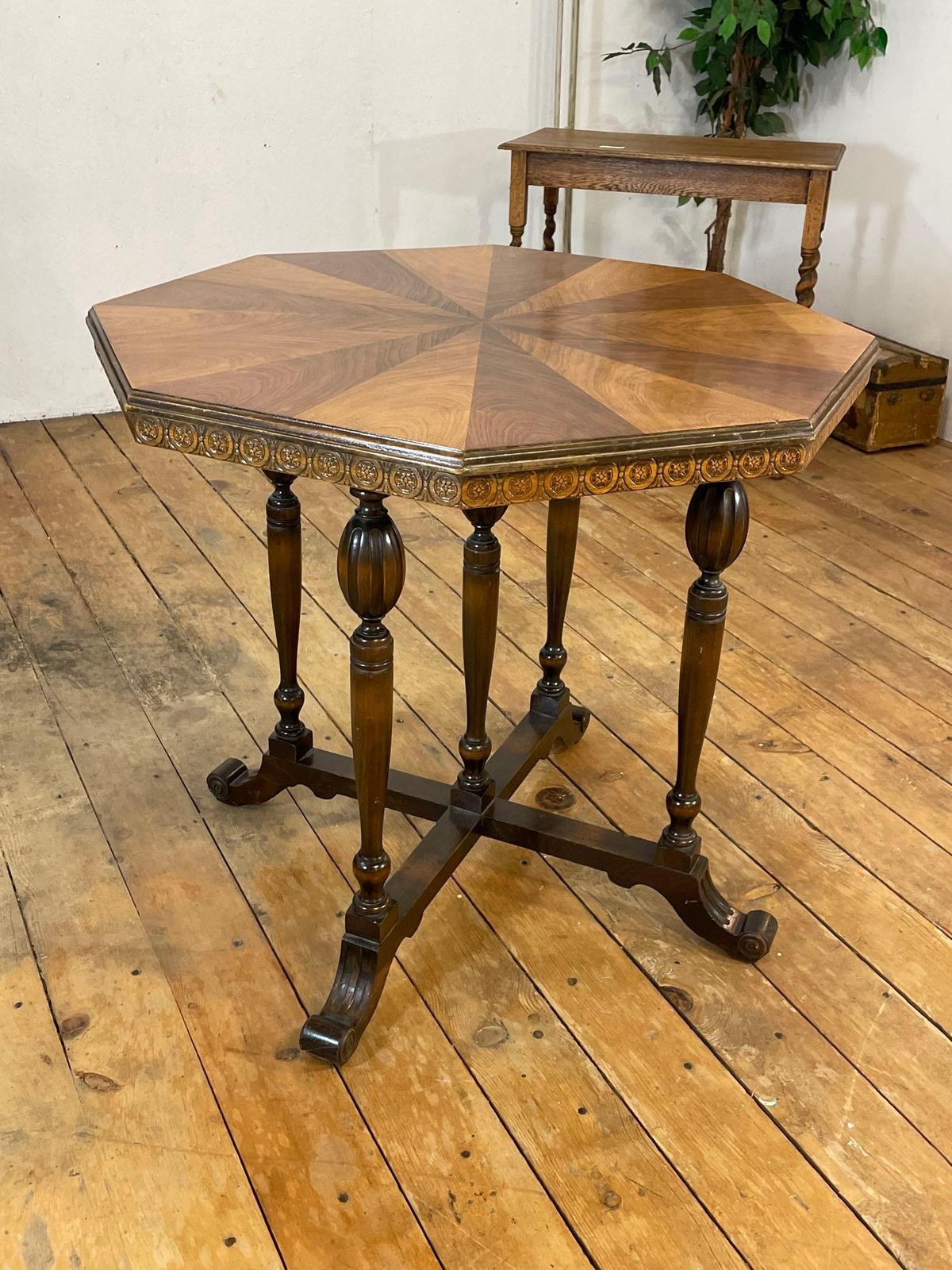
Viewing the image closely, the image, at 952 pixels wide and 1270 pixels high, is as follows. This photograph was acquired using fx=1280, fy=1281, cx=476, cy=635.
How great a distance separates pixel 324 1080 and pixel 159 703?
40.9 inches

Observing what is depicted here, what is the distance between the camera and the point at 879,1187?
1491mm

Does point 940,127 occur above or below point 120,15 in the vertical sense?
below

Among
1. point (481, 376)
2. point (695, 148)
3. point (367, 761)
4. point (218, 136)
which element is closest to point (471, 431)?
point (481, 376)

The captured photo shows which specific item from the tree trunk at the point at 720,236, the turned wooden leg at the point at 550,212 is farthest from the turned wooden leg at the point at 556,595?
the tree trunk at the point at 720,236

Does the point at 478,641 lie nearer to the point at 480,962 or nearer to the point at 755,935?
the point at 480,962

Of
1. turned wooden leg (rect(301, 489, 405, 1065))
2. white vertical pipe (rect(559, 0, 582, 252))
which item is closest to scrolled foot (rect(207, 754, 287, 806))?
turned wooden leg (rect(301, 489, 405, 1065))

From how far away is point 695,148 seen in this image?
354 cm

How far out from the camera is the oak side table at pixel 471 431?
136 cm

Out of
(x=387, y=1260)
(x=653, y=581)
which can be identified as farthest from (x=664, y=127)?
(x=387, y=1260)

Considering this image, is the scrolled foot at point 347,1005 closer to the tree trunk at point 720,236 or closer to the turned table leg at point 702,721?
the turned table leg at point 702,721

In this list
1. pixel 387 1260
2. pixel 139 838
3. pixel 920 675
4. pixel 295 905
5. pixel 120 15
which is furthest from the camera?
pixel 120 15

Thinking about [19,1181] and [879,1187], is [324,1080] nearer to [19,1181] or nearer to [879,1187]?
[19,1181]

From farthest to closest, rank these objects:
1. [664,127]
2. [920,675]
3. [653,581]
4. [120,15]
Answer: [664,127] → [120,15] → [653,581] → [920,675]

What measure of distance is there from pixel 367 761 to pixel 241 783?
0.59 m
